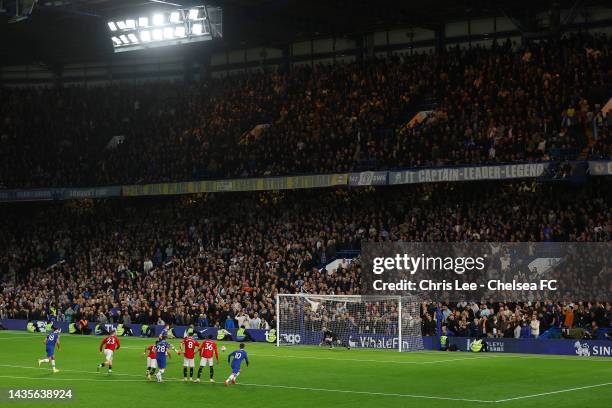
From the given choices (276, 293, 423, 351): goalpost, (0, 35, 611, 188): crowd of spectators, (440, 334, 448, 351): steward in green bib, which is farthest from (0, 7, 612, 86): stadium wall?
(440, 334, 448, 351): steward in green bib

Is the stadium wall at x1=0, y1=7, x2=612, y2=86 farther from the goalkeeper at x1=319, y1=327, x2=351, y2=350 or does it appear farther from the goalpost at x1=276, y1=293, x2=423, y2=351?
the goalkeeper at x1=319, y1=327, x2=351, y2=350

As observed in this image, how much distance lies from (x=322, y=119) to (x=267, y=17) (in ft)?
21.1

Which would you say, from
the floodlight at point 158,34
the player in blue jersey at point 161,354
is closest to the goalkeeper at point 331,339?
the player in blue jersey at point 161,354

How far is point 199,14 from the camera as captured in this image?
4769 centimetres

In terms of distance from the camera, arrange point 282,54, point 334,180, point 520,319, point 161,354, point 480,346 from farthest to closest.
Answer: point 282,54
point 334,180
point 480,346
point 520,319
point 161,354

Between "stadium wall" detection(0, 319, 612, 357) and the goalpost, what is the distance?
0.15 feet

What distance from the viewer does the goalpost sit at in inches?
1693

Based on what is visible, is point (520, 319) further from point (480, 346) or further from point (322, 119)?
point (322, 119)

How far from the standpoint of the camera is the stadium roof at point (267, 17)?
174ft

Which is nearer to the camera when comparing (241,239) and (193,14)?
(193,14)

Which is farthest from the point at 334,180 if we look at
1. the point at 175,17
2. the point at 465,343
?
the point at 465,343

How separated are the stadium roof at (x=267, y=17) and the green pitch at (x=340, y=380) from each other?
19.5 meters

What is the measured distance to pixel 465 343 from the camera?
42094 mm

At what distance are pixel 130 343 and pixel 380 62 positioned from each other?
71.8 feet
